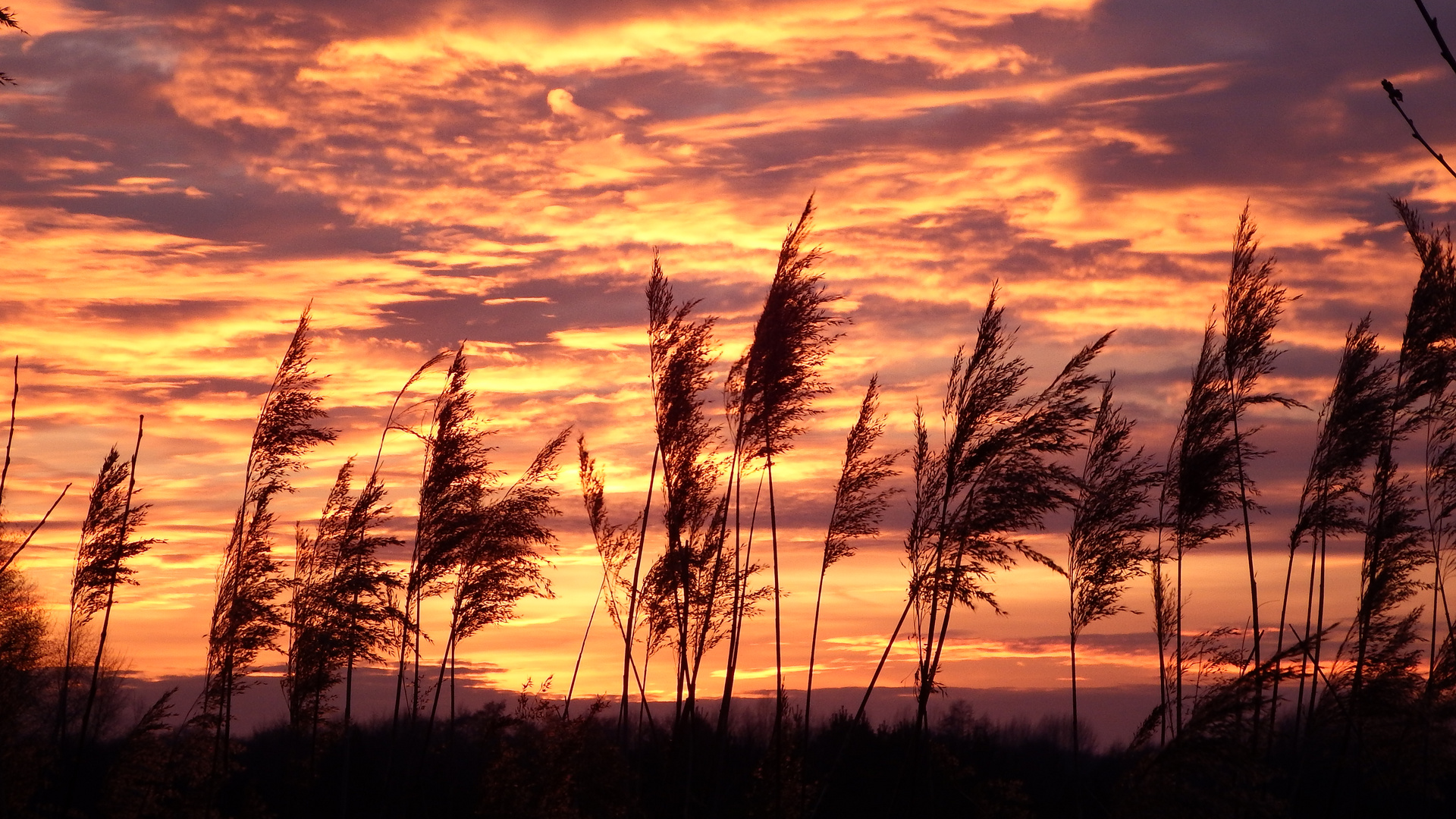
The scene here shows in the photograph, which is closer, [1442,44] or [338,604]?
[1442,44]

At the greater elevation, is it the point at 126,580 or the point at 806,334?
the point at 806,334

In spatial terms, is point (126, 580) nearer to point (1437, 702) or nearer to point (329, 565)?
point (329, 565)

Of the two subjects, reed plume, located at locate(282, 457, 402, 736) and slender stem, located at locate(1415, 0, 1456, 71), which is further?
reed plume, located at locate(282, 457, 402, 736)

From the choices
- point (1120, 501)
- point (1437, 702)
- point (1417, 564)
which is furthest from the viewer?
point (1417, 564)

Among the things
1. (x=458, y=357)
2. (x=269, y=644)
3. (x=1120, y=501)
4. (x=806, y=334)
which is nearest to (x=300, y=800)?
(x=269, y=644)

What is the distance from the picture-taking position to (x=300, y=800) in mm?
14867

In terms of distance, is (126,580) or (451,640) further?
(451,640)

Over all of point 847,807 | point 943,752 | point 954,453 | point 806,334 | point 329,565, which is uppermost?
point 806,334

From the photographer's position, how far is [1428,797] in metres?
11.9

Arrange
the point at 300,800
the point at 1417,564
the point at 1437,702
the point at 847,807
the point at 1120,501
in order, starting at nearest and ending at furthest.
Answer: the point at 1120,501
the point at 1437,702
the point at 1417,564
the point at 300,800
the point at 847,807

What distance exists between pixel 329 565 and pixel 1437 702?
1214 cm

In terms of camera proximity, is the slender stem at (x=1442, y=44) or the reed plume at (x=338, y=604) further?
the reed plume at (x=338, y=604)

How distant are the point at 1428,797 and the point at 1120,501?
15.2 ft

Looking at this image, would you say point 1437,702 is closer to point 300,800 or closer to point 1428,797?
point 1428,797
